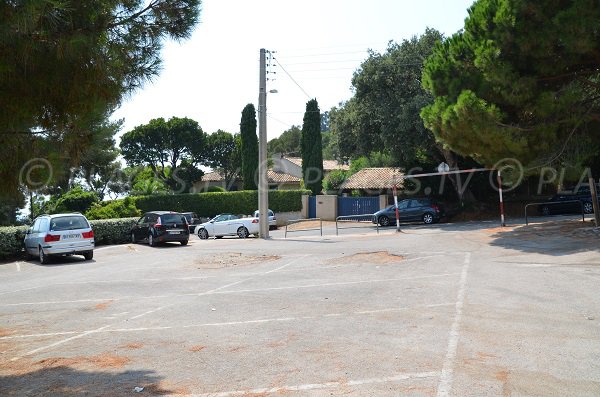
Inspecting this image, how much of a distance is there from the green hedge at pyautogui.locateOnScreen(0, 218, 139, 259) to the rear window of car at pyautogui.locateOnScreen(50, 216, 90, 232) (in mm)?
2767

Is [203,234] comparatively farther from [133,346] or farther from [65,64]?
[65,64]

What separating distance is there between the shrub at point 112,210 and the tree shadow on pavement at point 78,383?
28.6m

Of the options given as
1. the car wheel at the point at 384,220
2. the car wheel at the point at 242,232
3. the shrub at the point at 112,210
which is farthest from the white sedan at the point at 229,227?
the car wheel at the point at 384,220

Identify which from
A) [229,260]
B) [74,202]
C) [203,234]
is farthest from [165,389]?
[74,202]

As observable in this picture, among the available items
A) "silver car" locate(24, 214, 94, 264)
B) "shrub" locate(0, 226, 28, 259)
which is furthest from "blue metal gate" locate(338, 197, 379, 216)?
"shrub" locate(0, 226, 28, 259)

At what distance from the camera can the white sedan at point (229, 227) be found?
29203mm

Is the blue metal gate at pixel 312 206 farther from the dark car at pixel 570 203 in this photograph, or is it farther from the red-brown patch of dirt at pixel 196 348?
the red-brown patch of dirt at pixel 196 348

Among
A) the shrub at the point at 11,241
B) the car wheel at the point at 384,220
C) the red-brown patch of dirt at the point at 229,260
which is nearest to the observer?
the red-brown patch of dirt at the point at 229,260

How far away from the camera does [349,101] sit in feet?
121

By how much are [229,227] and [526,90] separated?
16896 millimetres

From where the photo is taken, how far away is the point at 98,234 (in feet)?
80.9

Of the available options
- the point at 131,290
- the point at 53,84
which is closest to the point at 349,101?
the point at 131,290

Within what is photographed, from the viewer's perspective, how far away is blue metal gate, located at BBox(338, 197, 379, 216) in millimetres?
38375

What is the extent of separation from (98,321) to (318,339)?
4.04 m
